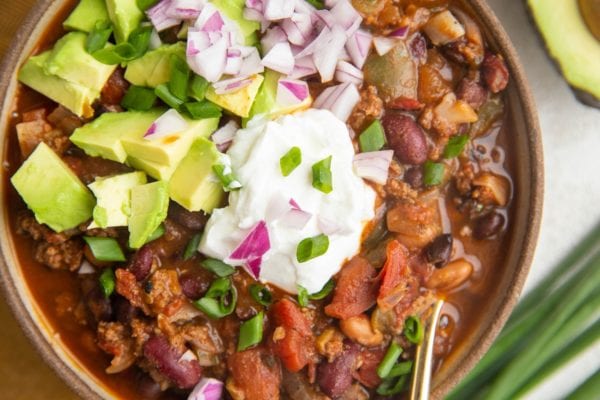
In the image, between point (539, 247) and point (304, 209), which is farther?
point (539, 247)

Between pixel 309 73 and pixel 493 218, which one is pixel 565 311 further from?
pixel 309 73

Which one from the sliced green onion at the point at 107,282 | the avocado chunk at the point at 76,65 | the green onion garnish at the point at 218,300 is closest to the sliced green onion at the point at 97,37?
the avocado chunk at the point at 76,65

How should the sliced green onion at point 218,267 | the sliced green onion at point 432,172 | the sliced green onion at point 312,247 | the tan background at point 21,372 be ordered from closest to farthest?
the sliced green onion at point 312,247 → the sliced green onion at point 218,267 → the sliced green onion at point 432,172 → the tan background at point 21,372

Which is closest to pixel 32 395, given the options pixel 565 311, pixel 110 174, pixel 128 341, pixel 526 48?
pixel 128 341

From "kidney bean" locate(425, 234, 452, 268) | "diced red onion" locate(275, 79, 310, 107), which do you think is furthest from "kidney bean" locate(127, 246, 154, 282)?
"kidney bean" locate(425, 234, 452, 268)

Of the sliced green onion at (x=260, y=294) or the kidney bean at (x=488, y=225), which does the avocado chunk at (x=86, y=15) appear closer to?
the sliced green onion at (x=260, y=294)

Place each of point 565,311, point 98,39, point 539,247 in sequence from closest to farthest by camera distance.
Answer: point 98,39
point 565,311
point 539,247

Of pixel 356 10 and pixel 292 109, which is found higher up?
pixel 356 10

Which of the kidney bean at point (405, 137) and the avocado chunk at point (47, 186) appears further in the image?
the kidney bean at point (405, 137)
